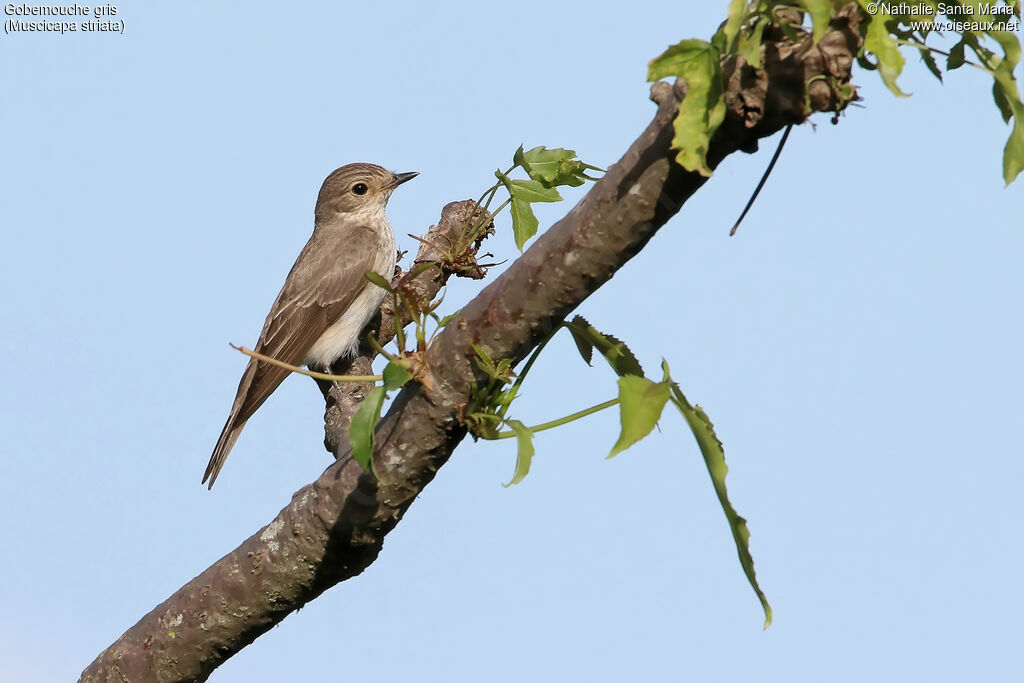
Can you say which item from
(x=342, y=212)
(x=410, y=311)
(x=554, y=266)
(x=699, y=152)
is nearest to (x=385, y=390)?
(x=410, y=311)

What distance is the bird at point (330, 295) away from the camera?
9055 mm

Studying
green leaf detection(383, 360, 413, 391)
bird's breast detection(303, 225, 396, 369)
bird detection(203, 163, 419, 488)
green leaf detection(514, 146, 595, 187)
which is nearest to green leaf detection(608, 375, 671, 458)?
green leaf detection(383, 360, 413, 391)

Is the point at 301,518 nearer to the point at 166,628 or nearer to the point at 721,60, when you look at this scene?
the point at 166,628

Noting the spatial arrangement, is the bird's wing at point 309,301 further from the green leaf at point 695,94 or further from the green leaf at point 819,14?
the green leaf at point 819,14

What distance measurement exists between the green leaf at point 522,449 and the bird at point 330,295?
17.2 ft

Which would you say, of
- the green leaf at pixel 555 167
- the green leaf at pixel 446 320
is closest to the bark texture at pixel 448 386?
the green leaf at pixel 446 320

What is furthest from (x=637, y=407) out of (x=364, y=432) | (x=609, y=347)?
(x=364, y=432)

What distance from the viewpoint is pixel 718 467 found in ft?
11.7

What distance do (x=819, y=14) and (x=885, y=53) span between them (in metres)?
0.31

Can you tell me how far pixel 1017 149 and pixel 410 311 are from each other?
2141 millimetres

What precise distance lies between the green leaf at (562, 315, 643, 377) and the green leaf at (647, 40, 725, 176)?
1158 mm

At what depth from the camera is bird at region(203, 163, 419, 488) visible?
9.05m

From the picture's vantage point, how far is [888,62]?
3025 millimetres

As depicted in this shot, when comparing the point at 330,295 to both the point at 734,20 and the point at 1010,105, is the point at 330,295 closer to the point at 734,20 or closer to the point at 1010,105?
the point at 1010,105
